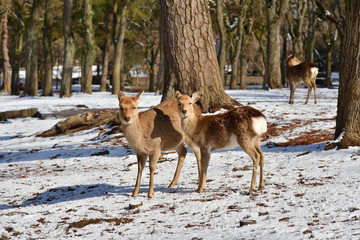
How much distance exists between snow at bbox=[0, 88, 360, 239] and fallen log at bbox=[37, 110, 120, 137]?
8.21ft

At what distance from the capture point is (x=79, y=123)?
12375 mm

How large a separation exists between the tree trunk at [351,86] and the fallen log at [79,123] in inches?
268

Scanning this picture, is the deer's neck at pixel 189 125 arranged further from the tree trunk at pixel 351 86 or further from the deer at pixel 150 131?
the tree trunk at pixel 351 86

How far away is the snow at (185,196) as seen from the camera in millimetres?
4223

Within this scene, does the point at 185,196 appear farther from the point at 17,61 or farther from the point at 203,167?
the point at 17,61

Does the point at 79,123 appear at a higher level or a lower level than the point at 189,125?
lower

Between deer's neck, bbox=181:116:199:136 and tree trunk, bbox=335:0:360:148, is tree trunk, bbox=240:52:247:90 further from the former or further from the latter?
deer's neck, bbox=181:116:199:136

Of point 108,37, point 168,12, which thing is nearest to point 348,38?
point 168,12

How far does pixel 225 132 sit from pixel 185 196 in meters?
0.99

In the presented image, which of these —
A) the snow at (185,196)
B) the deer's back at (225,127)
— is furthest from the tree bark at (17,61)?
the deer's back at (225,127)

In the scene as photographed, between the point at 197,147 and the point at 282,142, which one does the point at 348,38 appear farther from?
the point at 197,147

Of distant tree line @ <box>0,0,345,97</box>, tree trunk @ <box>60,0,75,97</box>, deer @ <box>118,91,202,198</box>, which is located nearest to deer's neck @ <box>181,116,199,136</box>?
deer @ <box>118,91,202,198</box>

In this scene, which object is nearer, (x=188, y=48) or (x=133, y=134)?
(x=133, y=134)

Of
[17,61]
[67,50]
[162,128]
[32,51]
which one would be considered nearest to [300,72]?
[162,128]
